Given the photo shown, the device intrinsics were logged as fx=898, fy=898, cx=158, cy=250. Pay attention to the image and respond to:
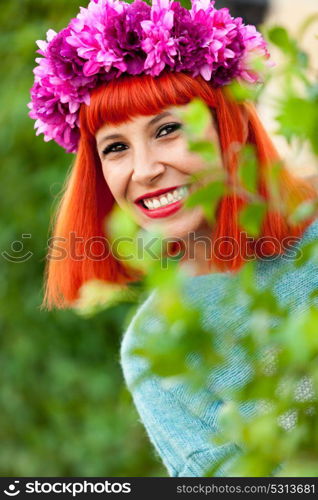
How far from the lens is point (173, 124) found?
171 centimetres

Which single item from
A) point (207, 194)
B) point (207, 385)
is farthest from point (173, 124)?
point (207, 194)

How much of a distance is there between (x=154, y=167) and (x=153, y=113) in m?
0.10

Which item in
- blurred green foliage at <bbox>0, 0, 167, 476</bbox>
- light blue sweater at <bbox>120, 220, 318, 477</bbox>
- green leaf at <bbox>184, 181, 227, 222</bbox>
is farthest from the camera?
blurred green foliage at <bbox>0, 0, 167, 476</bbox>

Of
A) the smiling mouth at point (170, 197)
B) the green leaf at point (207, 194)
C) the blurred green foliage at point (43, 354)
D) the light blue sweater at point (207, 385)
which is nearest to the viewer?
the green leaf at point (207, 194)

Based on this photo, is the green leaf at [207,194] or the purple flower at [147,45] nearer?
the green leaf at [207,194]

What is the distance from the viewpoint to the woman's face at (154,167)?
1.71m

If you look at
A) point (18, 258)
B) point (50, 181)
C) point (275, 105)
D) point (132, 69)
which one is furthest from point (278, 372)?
point (18, 258)

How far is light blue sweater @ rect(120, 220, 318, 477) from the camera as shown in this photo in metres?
1.62

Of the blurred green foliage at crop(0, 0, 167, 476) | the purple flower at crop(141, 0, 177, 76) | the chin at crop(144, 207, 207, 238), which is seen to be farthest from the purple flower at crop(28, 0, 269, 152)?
the blurred green foliage at crop(0, 0, 167, 476)

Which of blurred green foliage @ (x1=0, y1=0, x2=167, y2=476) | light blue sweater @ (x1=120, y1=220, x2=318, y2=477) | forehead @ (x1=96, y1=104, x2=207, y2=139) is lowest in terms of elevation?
light blue sweater @ (x1=120, y1=220, x2=318, y2=477)

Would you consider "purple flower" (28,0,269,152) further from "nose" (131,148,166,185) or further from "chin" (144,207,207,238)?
"chin" (144,207,207,238)

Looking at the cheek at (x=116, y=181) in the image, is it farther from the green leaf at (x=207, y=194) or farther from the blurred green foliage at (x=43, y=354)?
the blurred green foliage at (x=43, y=354)

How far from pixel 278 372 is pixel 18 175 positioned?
3.40 meters

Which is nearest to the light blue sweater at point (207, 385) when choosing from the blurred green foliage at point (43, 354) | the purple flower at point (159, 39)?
the purple flower at point (159, 39)
